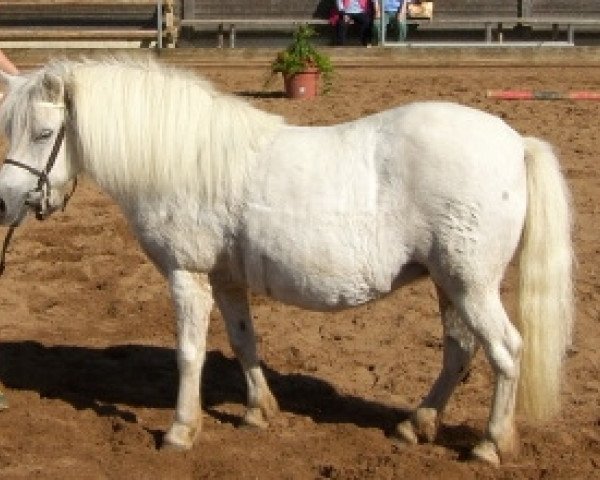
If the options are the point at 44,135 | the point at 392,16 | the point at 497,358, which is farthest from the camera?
the point at 392,16

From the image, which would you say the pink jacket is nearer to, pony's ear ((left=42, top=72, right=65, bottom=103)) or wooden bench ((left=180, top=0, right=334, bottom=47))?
wooden bench ((left=180, top=0, right=334, bottom=47))

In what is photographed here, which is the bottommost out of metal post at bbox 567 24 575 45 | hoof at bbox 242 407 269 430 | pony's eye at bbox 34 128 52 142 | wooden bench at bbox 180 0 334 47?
hoof at bbox 242 407 269 430

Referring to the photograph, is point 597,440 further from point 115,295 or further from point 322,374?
point 115,295

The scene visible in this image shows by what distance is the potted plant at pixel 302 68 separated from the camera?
1678 cm

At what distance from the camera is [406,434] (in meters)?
6.20

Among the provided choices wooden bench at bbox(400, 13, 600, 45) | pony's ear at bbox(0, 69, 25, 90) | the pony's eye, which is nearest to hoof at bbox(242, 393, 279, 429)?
the pony's eye

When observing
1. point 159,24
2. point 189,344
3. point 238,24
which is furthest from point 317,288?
point 238,24

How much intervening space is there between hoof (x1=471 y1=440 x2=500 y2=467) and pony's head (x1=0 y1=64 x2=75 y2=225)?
2.29 m

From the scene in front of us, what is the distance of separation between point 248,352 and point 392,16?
19.8 metres

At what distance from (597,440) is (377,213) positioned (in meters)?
1.53

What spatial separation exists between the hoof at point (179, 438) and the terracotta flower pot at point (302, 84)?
11.0m

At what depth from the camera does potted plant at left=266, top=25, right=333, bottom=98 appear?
16.8m

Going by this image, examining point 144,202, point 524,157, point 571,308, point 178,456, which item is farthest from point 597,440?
point 144,202

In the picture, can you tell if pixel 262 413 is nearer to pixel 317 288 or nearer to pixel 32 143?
pixel 317 288
